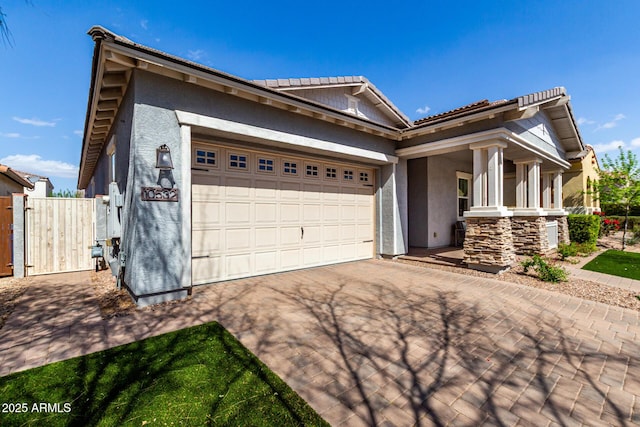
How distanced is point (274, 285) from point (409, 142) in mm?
6221

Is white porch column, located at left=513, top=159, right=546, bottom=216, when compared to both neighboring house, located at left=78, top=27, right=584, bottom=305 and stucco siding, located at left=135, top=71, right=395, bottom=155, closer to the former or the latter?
neighboring house, located at left=78, top=27, right=584, bottom=305

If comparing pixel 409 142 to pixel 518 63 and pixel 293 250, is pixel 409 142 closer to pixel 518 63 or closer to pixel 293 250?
pixel 518 63

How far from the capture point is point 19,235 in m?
6.69

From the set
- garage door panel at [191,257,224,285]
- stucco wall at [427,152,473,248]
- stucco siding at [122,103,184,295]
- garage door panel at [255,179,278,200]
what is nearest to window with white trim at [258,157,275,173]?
garage door panel at [255,179,278,200]

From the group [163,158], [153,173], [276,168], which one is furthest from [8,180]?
[276,168]

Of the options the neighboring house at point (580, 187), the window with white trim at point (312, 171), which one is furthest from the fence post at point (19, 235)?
the neighboring house at point (580, 187)

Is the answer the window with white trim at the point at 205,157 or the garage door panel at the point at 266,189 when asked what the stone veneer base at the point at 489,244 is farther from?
the window with white trim at the point at 205,157

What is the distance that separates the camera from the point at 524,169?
10.4 m

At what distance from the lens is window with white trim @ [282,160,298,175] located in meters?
7.08

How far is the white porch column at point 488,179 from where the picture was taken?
281 inches

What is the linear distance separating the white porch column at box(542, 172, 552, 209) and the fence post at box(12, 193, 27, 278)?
18608 millimetres

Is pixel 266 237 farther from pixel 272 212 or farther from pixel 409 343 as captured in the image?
pixel 409 343

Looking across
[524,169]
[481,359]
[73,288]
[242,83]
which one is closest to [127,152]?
[242,83]

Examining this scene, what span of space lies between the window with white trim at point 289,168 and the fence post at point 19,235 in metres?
6.43
